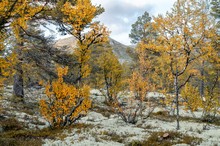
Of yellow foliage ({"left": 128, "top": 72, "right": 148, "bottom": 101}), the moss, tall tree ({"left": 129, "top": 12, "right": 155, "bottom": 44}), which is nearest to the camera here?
the moss

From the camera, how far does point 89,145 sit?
1041 centimetres

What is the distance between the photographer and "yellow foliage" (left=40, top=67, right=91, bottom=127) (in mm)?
13625

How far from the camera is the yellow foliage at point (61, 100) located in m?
13.6

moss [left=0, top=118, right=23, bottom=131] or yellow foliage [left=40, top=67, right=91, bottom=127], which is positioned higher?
yellow foliage [left=40, top=67, right=91, bottom=127]

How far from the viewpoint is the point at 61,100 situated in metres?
13.9

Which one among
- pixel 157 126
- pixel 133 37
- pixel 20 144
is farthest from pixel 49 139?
pixel 133 37

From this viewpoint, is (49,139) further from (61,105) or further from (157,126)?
(157,126)

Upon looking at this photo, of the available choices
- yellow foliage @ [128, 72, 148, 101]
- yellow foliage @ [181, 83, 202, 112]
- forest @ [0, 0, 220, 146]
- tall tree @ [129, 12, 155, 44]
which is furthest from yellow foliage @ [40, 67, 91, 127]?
tall tree @ [129, 12, 155, 44]

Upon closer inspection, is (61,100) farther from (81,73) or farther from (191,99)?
(191,99)

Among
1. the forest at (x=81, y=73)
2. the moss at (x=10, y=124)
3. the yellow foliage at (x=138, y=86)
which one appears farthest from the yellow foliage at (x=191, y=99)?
the moss at (x=10, y=124)

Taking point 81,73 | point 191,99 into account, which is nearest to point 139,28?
point 191,99

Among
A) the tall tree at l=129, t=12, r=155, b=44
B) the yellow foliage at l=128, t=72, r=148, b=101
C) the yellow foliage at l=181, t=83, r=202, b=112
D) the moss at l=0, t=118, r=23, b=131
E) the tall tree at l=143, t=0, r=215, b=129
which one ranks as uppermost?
the tall tree at l=129, t=12, r=155, b=44

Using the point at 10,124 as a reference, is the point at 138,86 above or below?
above

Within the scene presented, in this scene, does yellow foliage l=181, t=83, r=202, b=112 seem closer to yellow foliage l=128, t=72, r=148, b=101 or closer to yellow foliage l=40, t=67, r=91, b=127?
yellow foliage l=128, t=72, r=148, b=101
